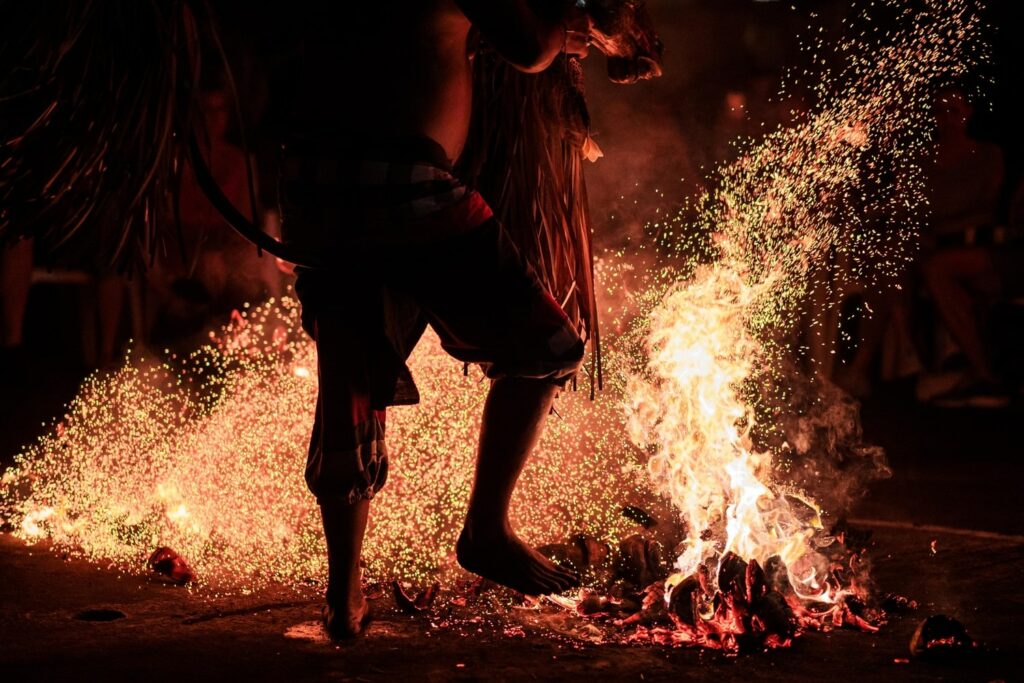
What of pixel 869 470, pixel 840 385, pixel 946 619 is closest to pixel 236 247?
pixel 840 385

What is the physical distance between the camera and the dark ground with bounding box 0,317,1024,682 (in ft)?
8.49

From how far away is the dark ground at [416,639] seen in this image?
102 inches

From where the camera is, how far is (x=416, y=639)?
2.82 meters

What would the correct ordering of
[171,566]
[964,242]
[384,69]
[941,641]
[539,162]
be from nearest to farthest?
[384,69], [941,641], [539,162], [171,566], [964,242]

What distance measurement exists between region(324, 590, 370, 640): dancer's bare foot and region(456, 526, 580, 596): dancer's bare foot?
289 mm

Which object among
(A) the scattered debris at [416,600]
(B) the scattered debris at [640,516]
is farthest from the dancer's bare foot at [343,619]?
(B) the scattered debris at [640,516]

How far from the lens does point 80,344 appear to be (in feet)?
28.5

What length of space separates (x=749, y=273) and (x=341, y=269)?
1677mm

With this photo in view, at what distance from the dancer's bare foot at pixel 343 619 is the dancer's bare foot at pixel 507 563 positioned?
289 millimetres

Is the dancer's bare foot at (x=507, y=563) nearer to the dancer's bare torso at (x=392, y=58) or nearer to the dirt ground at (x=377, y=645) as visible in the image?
the dirt ground at (x=377, y=645)

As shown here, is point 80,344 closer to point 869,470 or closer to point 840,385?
point 840,385

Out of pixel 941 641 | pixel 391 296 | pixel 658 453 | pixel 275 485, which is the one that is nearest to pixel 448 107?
pixel 391 296

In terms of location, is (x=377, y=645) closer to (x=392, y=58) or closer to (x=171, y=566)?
(x=171, y=566)

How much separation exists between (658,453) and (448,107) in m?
1.34
